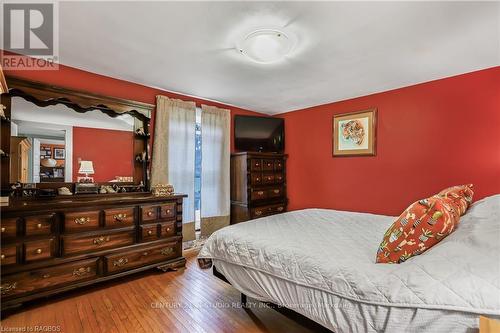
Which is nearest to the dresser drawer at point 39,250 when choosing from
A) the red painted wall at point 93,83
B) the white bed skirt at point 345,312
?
the red painted wall at point 93,83

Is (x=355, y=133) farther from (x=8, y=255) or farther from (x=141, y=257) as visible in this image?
(x=8, y=255)

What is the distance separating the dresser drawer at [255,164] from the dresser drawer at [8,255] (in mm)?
2916

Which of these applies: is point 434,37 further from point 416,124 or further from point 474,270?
point 474,270

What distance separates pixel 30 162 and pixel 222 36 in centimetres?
232

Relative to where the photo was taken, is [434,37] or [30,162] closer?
[434,37]

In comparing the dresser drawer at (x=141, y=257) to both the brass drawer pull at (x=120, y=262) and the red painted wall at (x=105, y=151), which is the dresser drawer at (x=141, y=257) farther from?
the red painted wall at (x=105, y=151)

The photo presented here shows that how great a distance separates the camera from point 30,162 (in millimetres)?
2453

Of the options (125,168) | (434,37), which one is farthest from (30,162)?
(434,37)

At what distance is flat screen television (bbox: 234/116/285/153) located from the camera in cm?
431

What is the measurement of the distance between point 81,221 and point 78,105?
4.36ft

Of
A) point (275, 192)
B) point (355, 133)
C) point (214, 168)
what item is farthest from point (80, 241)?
point (355, 133)

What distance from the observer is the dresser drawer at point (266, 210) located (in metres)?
4.04

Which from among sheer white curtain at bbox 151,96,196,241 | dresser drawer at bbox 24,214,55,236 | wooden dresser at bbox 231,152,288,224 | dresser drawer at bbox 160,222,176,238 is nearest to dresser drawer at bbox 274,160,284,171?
wooden dresser at bbox 231,152,288,224

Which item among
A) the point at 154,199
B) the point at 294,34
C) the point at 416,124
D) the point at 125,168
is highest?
the point at 294,34
